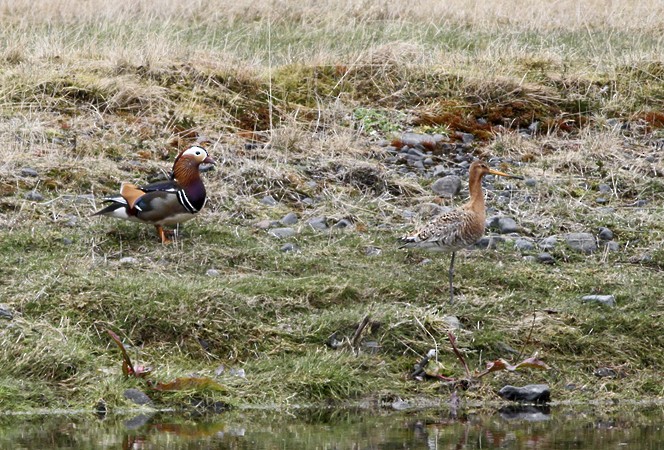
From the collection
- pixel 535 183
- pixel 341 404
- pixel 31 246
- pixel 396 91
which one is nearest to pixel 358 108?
pixel 396 91

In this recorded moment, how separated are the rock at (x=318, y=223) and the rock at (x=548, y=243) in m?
1.81

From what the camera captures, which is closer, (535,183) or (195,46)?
(535,183)

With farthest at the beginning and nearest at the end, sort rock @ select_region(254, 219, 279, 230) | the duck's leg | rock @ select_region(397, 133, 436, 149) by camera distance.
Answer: rock @ select_region(397, 133, 436, 149), rock @ select_region(254, 219, 279, 230), the duck's leg

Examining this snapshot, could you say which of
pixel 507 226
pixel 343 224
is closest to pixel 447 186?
pixel 507 226

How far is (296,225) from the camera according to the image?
1068 cm

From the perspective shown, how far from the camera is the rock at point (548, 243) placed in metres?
10.3

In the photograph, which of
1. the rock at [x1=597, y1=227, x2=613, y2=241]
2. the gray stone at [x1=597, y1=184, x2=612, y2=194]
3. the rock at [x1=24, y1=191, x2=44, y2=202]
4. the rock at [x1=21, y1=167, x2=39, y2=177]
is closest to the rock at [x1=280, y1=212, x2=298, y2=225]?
the rock at [x1=24, y1=191, x2=44, y2=202]

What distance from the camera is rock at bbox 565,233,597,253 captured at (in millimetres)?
10320

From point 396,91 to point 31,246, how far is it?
5.72 meters

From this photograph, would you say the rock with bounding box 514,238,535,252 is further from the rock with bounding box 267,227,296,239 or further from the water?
the water

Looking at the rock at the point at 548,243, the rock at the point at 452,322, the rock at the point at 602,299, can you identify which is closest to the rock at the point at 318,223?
the rock at the point at 548,243

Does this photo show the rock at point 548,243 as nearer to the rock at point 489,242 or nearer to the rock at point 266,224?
the rock at point 489,242

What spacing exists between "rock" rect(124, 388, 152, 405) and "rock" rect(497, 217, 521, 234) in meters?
4.06

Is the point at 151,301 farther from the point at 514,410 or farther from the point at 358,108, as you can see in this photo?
the point at 358,108
